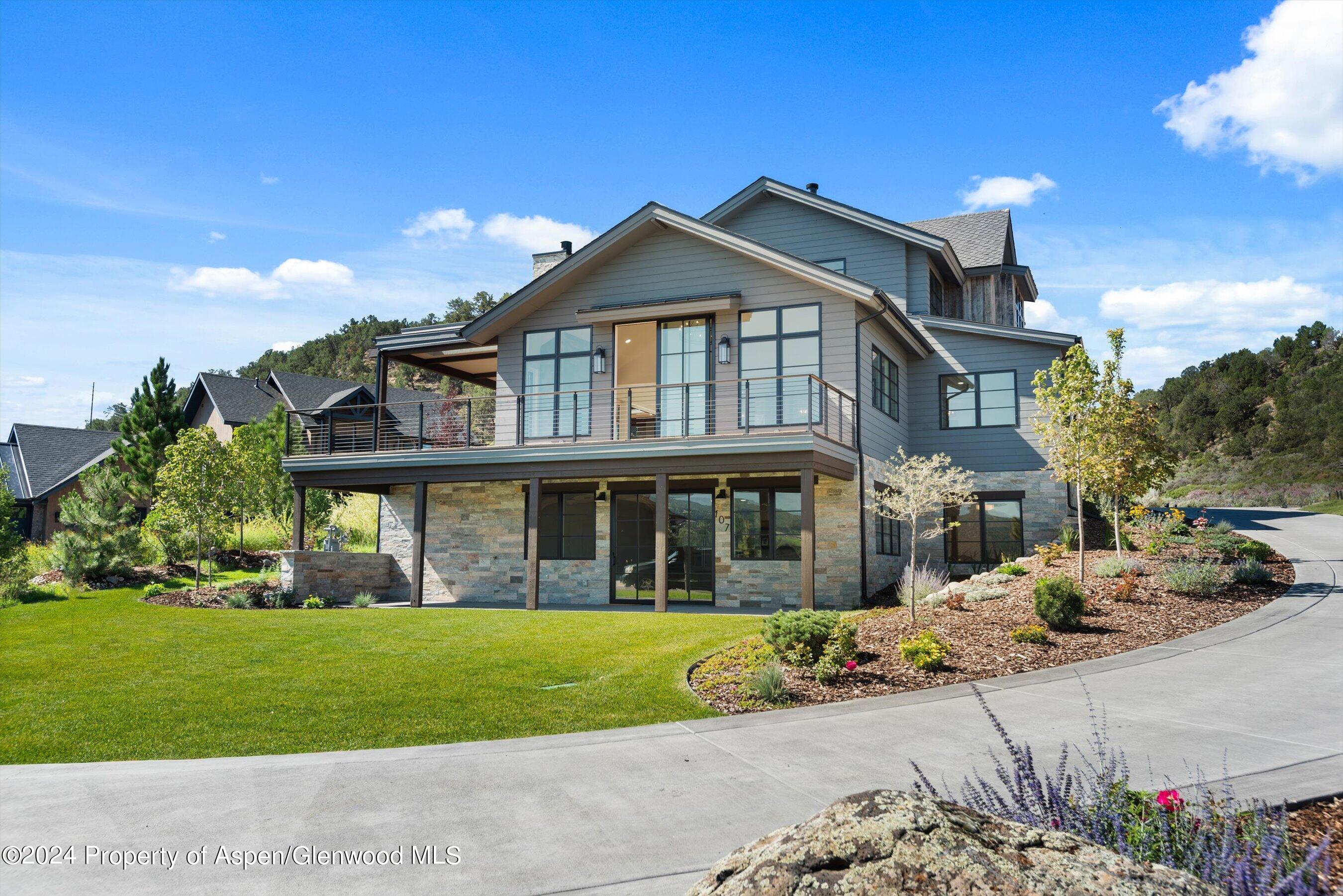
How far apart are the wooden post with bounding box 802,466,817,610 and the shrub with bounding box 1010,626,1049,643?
171 inches

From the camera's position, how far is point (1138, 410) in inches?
526

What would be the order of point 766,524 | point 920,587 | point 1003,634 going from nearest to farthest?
point 1003,634, point 920,587, point 766,524

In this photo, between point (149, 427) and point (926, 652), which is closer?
point (926, 652)

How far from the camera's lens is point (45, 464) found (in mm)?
35438

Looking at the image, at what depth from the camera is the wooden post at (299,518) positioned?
731 inches

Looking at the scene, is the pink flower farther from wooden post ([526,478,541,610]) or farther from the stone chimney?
the stone chimney

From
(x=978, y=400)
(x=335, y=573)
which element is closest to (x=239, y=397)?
(x=335, y=573)

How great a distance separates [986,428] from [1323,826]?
1621 cm

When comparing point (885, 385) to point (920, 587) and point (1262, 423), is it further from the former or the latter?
point (1262, 423)

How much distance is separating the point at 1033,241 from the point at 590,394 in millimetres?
16000

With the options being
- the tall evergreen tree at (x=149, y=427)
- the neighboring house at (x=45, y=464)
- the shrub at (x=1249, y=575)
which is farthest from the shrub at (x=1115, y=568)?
the neighboring house at (x=45, y=464)

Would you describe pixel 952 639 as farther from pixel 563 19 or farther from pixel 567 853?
pixel 563 19

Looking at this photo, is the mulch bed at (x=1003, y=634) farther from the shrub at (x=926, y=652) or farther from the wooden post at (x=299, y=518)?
the wooden post at (x=299, y=518)

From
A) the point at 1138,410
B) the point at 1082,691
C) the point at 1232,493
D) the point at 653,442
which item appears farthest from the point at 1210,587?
the point at 1232,493
